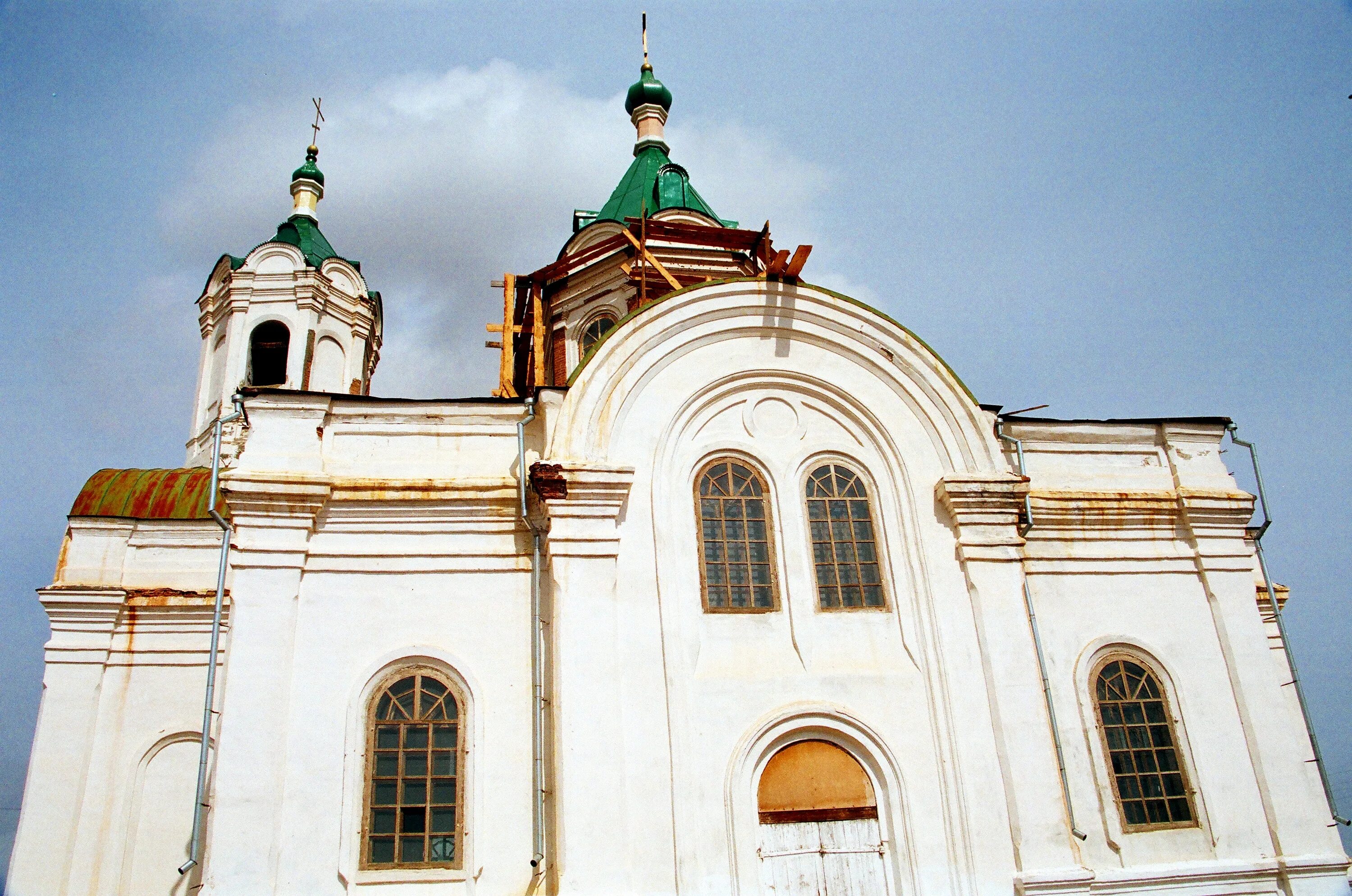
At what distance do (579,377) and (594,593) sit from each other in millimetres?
2337

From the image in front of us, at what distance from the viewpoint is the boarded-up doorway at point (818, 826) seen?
969 centimetres

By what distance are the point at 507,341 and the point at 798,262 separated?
4.55 metres

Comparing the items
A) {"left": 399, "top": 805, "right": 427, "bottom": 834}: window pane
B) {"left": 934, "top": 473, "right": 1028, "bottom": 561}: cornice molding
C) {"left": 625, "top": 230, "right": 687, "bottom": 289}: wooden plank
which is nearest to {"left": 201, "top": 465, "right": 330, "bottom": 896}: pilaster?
{"left": 399, "top": 805, "right": 427, "bottom": 834}: window pane

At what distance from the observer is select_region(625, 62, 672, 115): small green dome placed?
2117 cm

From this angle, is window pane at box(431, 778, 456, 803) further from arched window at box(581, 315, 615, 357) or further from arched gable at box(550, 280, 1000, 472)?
arched window at box(581, 315, 615, 357)

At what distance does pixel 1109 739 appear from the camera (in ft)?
35.7

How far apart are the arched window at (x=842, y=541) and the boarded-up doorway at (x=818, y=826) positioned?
1.57 m

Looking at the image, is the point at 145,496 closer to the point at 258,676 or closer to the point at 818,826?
the point at 258,676

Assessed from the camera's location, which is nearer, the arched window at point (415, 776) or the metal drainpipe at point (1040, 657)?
the arched window at point (415, 776)

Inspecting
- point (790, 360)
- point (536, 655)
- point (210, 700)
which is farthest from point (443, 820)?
point (790, 360)

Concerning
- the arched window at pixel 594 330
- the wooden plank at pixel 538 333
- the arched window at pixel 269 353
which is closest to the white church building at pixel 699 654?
the wooden plank at pixel 538 333

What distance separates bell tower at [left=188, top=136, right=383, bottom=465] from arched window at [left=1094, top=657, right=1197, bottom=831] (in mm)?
12912

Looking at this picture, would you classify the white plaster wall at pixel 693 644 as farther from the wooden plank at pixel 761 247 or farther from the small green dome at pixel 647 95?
the small green dome at pixel 647 95

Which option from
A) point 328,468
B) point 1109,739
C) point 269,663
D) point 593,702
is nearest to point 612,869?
point 593,702
